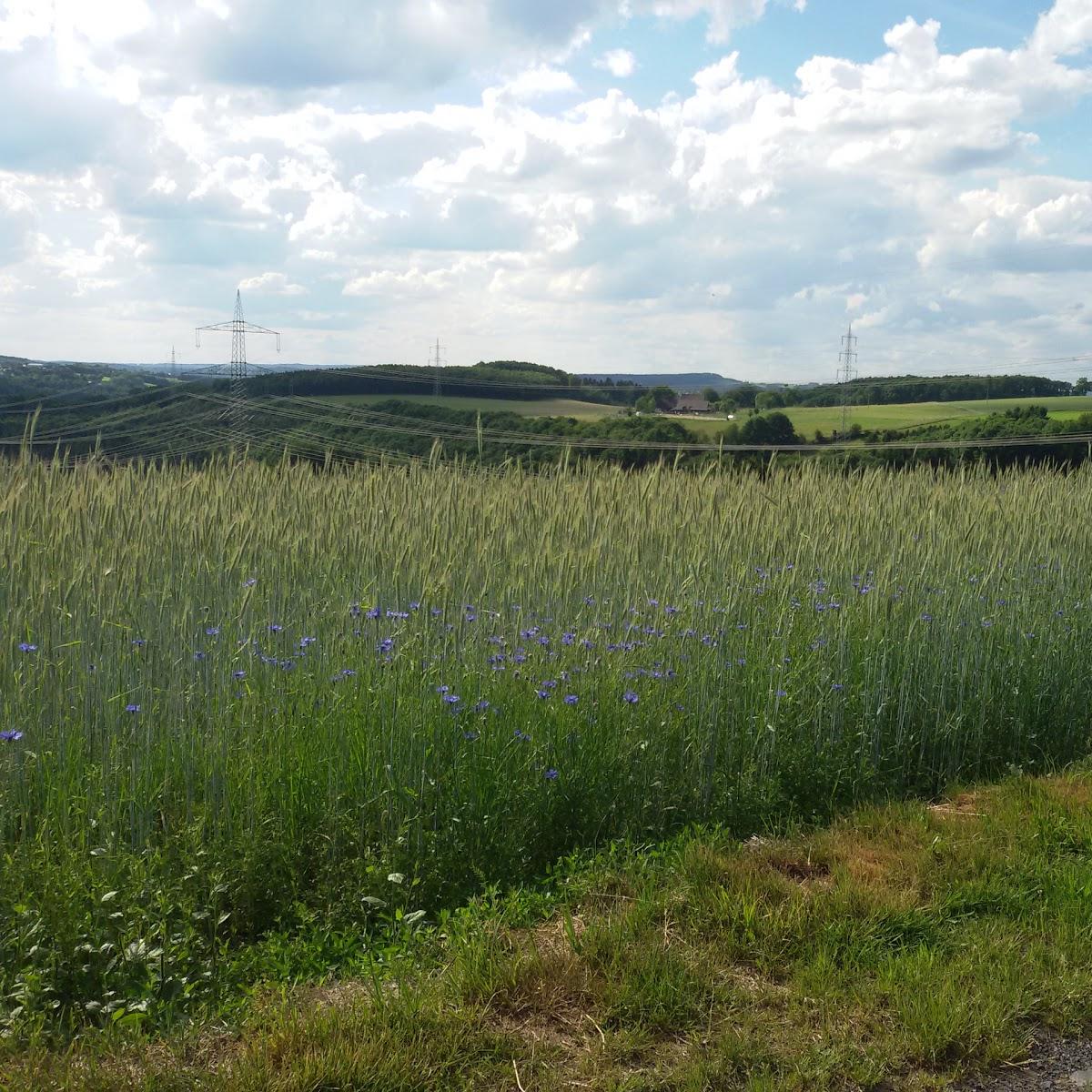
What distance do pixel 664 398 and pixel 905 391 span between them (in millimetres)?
7278

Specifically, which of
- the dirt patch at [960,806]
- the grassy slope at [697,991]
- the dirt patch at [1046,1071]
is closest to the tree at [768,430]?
the dirt patch at [960,806]

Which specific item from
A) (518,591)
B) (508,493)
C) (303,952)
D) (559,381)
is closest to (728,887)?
(303,952)

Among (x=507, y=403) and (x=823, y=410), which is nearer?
(x=823, y=410)

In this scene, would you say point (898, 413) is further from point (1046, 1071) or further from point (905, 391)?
point (1046, 1071)

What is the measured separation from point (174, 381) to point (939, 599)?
79.8ft

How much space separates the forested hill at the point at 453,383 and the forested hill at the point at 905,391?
454cm

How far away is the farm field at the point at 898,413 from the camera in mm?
19875

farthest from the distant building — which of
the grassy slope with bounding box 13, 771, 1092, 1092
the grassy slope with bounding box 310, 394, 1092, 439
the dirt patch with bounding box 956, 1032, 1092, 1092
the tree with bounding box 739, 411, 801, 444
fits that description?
the dirt patch with bounding box 956, 1032, 1092, 1092

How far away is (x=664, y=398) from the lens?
2292 cm

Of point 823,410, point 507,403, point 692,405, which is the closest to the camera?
point 692,405

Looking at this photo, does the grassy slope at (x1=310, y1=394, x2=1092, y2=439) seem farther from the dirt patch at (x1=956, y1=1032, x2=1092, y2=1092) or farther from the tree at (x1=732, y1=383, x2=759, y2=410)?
the dirt patch at (x1=956, y1=1032, x2=1092, y2=1092)

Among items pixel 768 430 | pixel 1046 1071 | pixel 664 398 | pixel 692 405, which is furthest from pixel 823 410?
pixel 1046 1071

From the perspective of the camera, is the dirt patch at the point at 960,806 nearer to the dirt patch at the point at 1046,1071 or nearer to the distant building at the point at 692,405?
the dirt patch at the point at 1046,1071

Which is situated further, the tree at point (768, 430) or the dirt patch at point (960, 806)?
the tree at point (768, 430)
